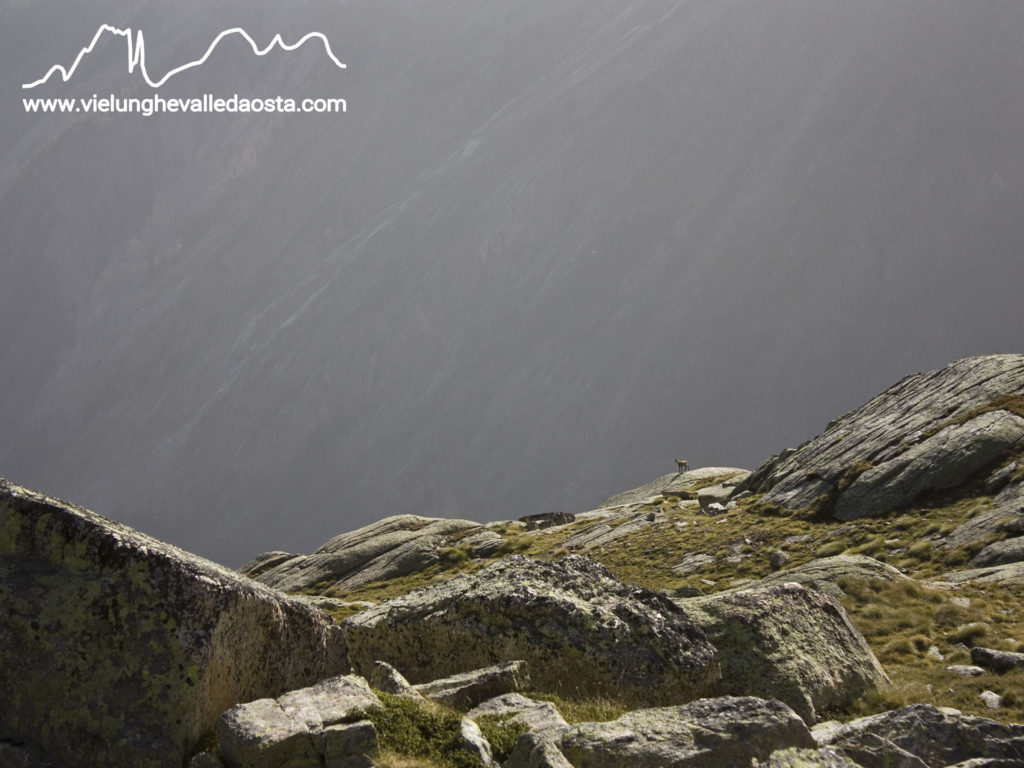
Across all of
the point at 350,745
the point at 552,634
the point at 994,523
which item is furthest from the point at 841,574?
the point at 350,745

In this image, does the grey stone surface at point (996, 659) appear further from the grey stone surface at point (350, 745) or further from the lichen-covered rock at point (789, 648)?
the grey stone surface at point (350, 745)

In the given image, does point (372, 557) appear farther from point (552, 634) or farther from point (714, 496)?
point (552, 634)

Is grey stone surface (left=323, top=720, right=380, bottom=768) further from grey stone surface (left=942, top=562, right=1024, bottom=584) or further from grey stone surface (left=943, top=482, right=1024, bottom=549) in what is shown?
grey stone surface (left=943, top=482, right=1024, bottom=549)

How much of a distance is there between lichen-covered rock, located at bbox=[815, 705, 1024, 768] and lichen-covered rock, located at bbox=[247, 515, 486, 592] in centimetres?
5699

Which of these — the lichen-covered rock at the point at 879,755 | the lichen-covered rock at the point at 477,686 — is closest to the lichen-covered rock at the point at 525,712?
the lichen-covered rock at the point at 477,686

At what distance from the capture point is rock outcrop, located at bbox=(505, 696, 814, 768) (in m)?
10.3

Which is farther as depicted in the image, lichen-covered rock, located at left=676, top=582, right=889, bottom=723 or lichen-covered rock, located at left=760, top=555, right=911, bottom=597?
lichen-covered rock, located at left=760, top=555, right=911, bottom=597

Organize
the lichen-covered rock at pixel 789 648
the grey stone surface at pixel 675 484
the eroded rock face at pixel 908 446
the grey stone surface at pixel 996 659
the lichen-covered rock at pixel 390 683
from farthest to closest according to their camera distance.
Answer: the grey stone surface at pixel 675 484, the eroded rock face at pixel 908 446, the grey stone surface at pixel 996 659, the lichen-covered rock at pixel 789 648, the lichen-covered rock at pixel 390 683

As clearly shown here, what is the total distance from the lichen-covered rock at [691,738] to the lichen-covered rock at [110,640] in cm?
484

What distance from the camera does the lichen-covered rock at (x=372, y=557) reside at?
67.6 meters

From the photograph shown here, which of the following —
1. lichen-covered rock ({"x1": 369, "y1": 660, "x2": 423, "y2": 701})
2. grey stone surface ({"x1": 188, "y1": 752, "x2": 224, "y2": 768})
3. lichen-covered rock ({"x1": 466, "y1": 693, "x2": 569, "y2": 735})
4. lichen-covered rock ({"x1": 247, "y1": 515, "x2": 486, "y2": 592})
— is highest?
lichen-covered rock ({"x1": 247, "y1": 515, "x2": 486, "y2": 592})

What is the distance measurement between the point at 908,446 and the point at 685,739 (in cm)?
4646

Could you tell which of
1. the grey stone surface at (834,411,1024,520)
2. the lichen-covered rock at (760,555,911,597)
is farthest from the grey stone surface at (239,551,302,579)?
the lichen-covered rock at (760,555,911,597)

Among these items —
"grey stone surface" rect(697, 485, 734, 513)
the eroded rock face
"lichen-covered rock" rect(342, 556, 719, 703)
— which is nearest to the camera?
"lichen-covered rock" rect(342, 556, 719, 703)
